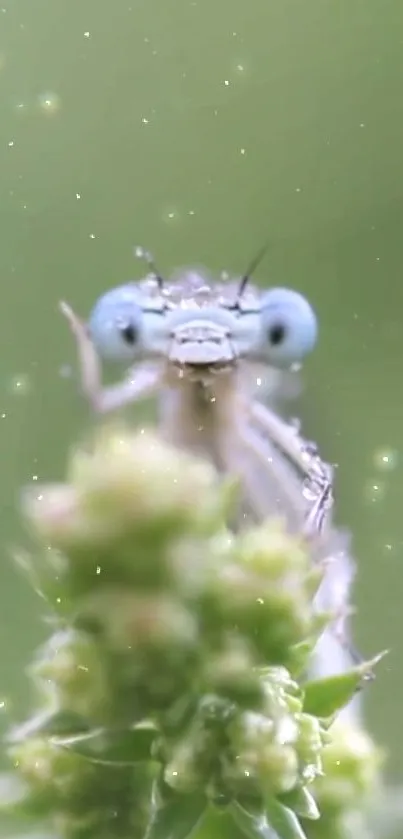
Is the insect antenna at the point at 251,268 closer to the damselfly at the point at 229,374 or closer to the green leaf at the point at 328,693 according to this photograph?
the damselfly at the point at 229,374

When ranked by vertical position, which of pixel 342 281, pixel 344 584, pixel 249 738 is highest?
pixel 342 281

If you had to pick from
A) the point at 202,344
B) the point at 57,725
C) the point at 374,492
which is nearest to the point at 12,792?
the point at 57,725

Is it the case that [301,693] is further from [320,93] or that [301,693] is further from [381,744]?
[320,93]

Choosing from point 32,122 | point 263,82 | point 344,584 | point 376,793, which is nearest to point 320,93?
point 263,82

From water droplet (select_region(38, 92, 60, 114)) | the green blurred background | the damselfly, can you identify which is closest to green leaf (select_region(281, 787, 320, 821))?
the damselfly

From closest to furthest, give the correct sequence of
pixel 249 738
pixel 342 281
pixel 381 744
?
pixel 249 738, pixel 381 744, pixel 342 281

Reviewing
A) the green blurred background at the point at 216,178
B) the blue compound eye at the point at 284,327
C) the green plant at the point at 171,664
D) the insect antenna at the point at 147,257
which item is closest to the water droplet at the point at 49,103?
the green blurred background at the point at 216,178

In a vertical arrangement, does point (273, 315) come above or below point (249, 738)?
above

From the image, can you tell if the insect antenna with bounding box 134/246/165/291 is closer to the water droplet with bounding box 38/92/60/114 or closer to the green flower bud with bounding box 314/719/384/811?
the water droplet with bounding box 38/92/60/114
